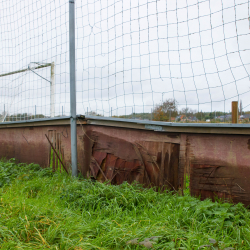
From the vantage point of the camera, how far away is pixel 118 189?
284 cm

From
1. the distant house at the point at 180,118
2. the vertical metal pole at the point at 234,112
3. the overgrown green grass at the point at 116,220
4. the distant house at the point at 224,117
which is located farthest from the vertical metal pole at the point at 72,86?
the vertical metal pole at the point at 234,112

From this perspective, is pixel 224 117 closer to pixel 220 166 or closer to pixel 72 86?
pixel 220 166

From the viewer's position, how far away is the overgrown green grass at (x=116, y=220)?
1.83 meters

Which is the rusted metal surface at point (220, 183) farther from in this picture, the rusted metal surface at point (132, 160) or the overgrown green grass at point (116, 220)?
the rusted metal surface at point (132, 160)

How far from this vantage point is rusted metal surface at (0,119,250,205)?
247cm

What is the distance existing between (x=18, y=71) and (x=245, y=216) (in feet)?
17.1

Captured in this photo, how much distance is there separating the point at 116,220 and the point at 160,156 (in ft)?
3.36

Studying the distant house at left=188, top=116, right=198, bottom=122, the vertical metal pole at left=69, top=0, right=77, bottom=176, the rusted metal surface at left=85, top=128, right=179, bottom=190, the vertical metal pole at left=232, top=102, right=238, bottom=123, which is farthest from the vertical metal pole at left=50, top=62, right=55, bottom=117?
the vertical metal pole at left=232, top=102, right=238, bottom=123

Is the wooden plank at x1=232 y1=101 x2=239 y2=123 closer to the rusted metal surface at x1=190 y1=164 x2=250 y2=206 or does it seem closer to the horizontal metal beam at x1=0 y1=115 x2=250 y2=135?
the horizontal metal beam at x1=0 y1=115 x2=250 y2=135

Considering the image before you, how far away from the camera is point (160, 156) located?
9.74ft

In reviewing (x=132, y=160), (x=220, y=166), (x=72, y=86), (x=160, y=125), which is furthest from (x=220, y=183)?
(x=72, y=86)

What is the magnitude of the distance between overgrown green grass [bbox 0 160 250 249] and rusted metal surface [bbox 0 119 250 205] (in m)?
0.22

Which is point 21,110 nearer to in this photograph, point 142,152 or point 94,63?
point 94,63

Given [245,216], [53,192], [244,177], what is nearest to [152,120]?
[244,177]
